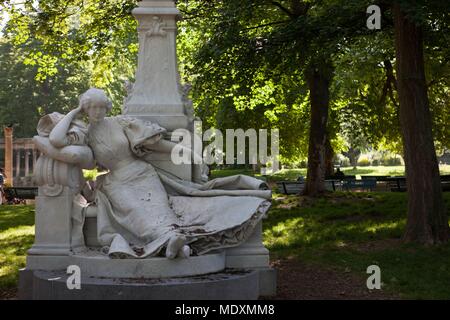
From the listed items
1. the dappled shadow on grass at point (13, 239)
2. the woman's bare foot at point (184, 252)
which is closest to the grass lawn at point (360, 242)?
the woman's bare foot at point (184, 252)

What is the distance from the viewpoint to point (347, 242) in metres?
11.9

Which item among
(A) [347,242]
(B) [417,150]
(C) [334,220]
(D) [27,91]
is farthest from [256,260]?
(D) [27,91]

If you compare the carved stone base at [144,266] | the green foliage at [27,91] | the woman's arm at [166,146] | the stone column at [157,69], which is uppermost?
the green foliage at [27,91]

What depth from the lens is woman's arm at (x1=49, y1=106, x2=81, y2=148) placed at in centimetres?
695

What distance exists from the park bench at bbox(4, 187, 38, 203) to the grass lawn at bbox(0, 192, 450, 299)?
4992 mm

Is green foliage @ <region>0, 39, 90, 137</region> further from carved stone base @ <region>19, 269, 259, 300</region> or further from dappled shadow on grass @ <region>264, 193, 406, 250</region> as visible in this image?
carved stone base @ <region>19, 269, 259, 300</region>

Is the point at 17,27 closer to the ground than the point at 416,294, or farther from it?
farther from it

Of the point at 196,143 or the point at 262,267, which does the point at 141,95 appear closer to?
the point at 196,143

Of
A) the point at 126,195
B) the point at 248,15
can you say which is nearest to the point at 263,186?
the point at 126,195

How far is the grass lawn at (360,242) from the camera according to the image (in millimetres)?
8820

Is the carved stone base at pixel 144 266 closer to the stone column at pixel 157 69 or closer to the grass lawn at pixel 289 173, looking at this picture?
the stone column at pixel 157 69

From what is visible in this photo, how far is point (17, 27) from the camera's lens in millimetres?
19594

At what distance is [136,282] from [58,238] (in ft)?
4.56

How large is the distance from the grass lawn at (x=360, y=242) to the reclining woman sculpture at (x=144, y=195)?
237 centimetres
